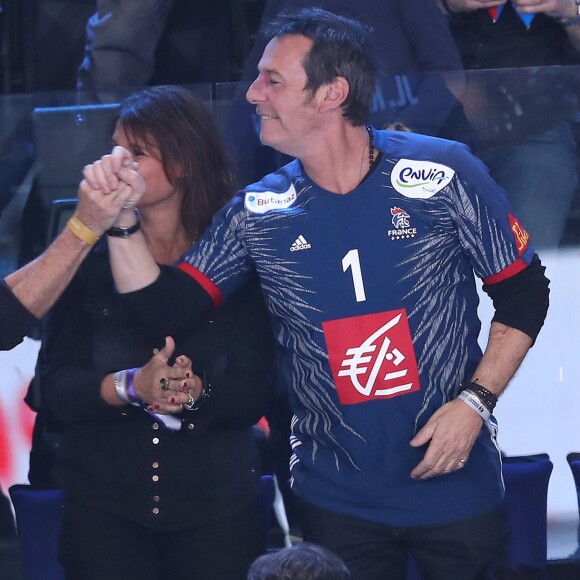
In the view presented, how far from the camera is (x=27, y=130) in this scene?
3.21 m

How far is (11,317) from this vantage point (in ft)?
7.73

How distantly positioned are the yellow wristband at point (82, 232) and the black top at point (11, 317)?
192 millimetres

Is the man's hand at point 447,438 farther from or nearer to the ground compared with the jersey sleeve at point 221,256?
nearer to the ground

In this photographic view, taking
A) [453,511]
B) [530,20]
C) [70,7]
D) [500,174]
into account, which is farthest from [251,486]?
[70,7]

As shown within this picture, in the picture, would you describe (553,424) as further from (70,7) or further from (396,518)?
(70,7)

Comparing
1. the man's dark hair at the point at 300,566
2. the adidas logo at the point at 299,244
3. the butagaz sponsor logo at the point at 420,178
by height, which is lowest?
the man's dark hair at the point at 300,566

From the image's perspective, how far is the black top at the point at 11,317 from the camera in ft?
7.73

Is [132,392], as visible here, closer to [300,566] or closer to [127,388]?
[127,388]

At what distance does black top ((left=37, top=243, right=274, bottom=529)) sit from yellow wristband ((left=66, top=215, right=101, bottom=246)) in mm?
194

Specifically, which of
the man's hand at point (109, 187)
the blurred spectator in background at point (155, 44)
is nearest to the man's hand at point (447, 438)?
the man's hand at point (109, 187)

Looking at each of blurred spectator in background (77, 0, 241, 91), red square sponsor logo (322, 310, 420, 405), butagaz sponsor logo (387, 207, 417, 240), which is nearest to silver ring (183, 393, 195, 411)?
red square sponsor logo (322, 310, 420, 405)

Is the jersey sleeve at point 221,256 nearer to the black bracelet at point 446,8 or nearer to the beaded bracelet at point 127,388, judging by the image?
the beaded bracelet at point 127,388

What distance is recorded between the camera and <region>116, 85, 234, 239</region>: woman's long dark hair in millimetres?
2568

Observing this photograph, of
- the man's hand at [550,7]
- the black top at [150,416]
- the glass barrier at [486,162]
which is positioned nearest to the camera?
the black top at [150,416]
